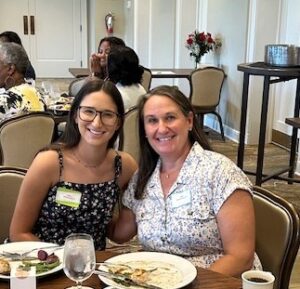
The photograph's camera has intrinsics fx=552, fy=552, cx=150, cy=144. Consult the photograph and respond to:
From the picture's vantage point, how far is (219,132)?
7082 millimetres

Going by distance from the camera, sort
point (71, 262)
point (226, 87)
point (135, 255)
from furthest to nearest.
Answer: point (226, 87) → point (135, 255) → point (71, 262)

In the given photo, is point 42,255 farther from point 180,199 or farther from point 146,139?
point 146,139

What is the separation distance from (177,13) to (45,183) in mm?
6573

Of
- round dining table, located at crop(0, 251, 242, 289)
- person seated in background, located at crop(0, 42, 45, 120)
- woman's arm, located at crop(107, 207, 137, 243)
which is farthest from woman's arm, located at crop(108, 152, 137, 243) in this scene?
person seated in background, located at crop(0, 42, 45, 120)

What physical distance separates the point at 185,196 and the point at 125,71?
2232 mm

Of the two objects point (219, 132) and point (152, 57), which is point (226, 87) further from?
point (152, 57)

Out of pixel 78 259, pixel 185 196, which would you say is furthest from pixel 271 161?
pixel 78 259

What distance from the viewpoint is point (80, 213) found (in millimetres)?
2037

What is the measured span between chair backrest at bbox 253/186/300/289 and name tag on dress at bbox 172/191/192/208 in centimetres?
27

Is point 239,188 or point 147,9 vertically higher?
point 147,9

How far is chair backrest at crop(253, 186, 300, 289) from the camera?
5.83 feet

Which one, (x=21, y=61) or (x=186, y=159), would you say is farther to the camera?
(x=21, y=61)

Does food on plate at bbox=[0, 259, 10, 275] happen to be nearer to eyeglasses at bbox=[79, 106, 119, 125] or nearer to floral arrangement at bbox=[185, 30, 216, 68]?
eyeglasses at bbox=[79, 106, 119, 125]

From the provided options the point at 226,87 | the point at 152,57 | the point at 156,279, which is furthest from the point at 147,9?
the point at 156,279
